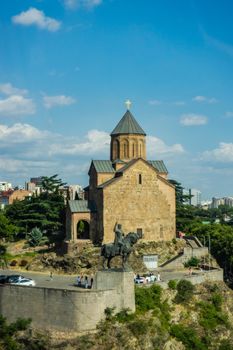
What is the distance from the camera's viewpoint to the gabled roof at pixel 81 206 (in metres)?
49.1

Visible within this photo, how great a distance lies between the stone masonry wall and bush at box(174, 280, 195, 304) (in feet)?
33.8

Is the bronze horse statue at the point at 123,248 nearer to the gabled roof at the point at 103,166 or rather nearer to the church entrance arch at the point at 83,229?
the church entrance arch at the point at 83,229

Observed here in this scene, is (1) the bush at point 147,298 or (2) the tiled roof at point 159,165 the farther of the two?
(2) the tiled roof at point 159,165

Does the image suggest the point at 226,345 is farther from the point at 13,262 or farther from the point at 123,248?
the point at 13,262

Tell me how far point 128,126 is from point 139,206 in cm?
787

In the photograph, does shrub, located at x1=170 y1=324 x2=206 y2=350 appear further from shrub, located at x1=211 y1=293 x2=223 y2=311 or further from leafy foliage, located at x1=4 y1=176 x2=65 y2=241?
leafy foliage, located at x1=4 y1=176 x2=65 y2=241

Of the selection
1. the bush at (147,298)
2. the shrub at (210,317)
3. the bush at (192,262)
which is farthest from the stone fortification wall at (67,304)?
the bush at (192,262)

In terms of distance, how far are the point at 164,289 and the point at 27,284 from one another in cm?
868

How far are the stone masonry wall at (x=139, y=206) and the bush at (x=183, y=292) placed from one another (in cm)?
1031

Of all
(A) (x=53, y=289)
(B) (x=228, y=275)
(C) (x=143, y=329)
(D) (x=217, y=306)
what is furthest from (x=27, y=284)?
(B) (x=228, y=275)

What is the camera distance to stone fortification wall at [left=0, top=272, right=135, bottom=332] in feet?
107

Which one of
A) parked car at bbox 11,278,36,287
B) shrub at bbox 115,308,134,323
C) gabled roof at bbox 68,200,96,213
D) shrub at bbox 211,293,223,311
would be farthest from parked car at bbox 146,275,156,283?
gabled roof at bbox 68,200,96,213

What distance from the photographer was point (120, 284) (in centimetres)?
Answer: 3412

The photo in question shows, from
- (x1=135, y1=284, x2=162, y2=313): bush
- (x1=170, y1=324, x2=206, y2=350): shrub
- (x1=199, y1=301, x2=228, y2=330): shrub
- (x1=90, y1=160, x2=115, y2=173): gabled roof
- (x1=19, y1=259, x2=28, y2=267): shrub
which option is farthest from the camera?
(x1=90, y1=160, x2=115, y2=173): gabled roof
